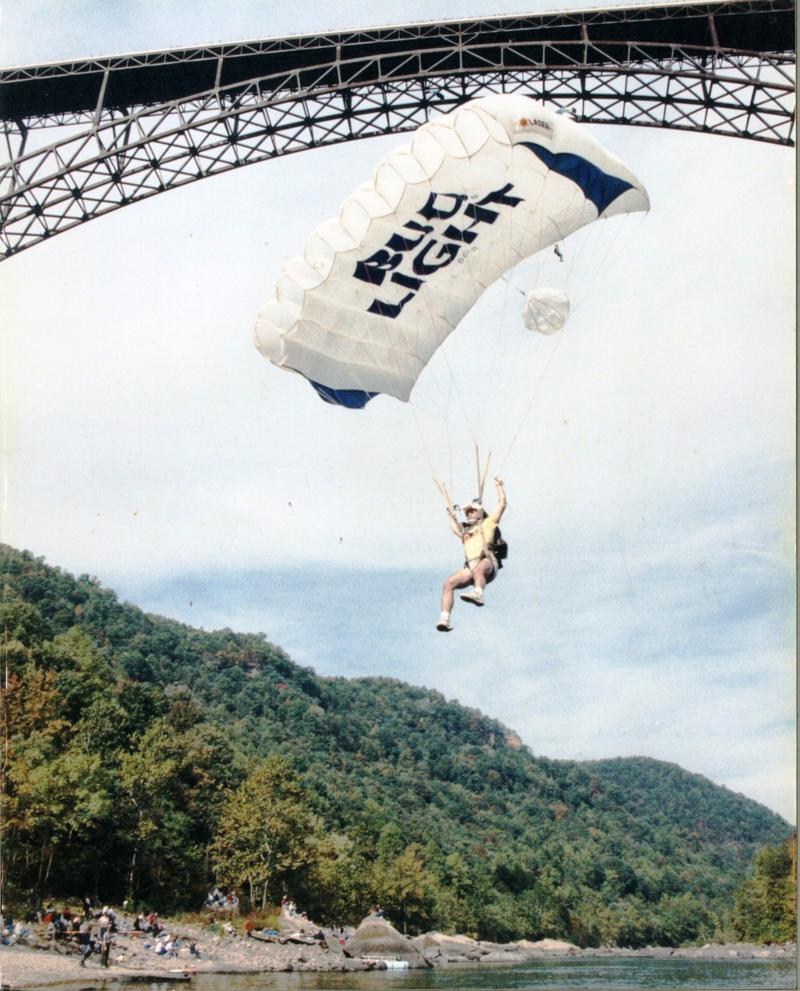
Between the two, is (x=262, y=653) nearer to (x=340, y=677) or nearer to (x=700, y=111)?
(x=340, y=677)

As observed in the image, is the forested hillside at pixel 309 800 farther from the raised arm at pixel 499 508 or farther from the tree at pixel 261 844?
the raised arm at pixel 499 508

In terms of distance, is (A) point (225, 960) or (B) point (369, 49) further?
(A) point (225, 960)

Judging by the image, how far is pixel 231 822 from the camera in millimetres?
28422

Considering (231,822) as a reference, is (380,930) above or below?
below

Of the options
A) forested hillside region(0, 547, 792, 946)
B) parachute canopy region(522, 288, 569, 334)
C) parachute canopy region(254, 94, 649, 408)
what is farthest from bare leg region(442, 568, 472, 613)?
forested hillside region(0, 547, 792, 946)

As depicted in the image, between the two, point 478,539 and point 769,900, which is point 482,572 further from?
point 769,900

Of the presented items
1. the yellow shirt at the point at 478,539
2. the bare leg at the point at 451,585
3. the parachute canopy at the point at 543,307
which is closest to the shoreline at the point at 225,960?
the bare leg at the point at 451,585

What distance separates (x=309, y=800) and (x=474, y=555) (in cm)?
2664

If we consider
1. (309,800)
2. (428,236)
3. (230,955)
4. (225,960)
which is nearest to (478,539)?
(428,236)

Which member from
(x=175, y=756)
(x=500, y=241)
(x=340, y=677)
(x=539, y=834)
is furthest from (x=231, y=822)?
(x=340, y=677)

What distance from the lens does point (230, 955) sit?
22422 mm

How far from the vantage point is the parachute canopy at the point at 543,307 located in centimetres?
1716

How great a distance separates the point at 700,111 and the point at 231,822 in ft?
61.1

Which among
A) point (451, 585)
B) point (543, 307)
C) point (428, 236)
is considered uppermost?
point (543, 307)
